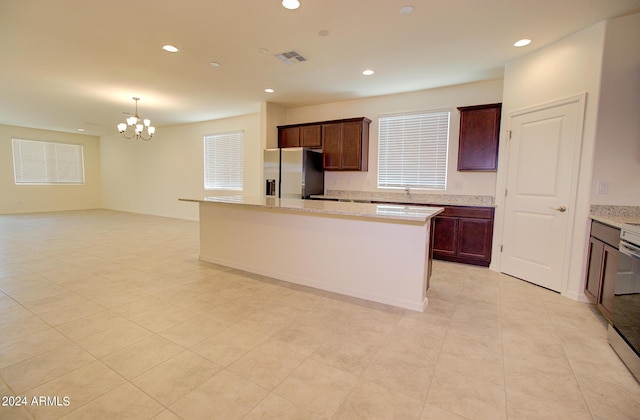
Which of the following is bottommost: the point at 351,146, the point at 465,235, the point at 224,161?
the point at 465,235

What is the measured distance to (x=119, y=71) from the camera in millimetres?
4145

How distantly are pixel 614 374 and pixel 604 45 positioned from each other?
9.58ft

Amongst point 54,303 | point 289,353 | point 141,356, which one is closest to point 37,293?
point 54,303

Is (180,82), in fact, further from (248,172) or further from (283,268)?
(283,268)

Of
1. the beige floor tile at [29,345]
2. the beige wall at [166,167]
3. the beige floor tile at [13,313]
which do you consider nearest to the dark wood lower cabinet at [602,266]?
the beige floor tile at [29,345]

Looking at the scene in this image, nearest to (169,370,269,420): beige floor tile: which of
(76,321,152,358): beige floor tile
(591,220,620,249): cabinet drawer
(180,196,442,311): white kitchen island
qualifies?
(76,321,152,358): beige floor tile

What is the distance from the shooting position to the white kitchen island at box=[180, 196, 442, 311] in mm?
2627

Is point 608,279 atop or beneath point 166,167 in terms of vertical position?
beneath

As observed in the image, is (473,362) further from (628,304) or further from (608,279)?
(608,279)

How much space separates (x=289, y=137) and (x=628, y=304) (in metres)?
5.14

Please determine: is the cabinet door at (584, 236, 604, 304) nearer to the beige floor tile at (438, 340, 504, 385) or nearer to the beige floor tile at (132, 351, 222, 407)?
the beige floor tile at (438, 340, 504, 385)

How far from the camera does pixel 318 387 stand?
1.64m

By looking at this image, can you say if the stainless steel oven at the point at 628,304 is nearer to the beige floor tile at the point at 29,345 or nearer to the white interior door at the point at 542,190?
the white interior door at the point at 542,190

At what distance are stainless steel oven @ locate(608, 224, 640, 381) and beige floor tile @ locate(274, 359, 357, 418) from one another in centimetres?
178
